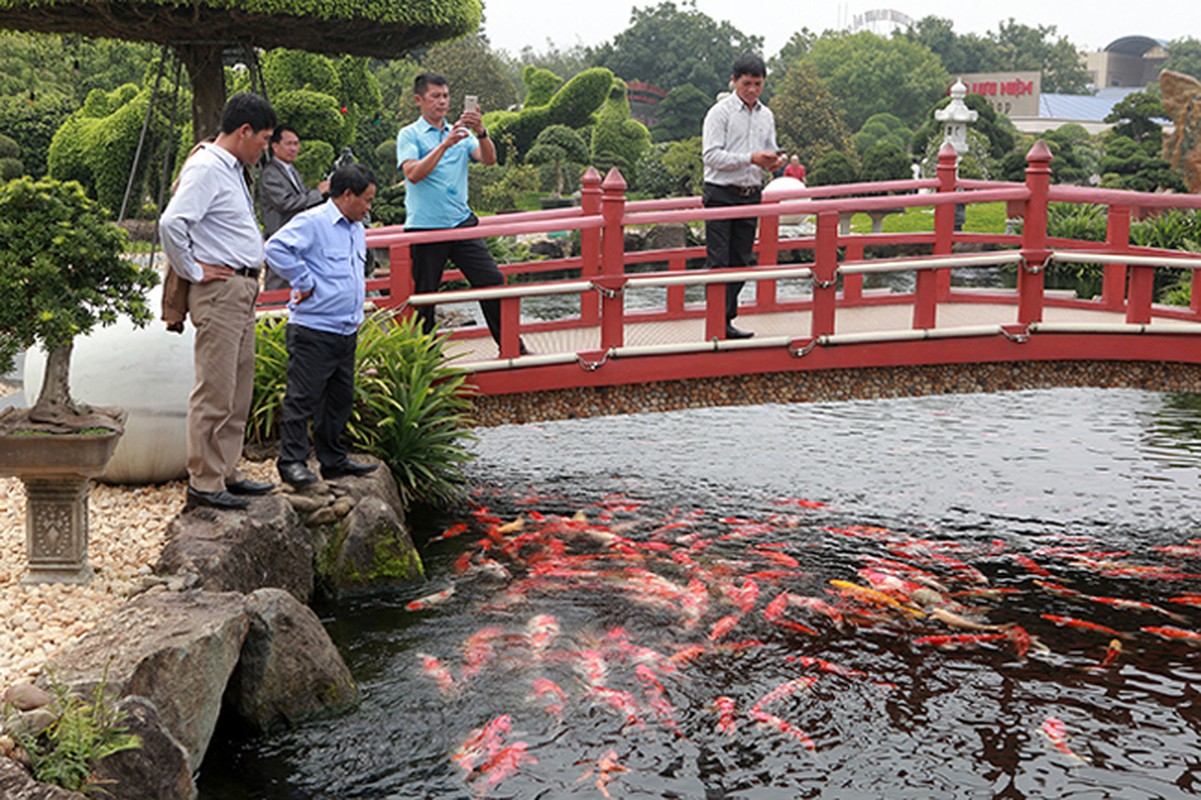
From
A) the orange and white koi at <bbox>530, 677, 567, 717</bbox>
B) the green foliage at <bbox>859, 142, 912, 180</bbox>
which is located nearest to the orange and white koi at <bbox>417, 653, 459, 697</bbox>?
the orange and white koi at <bbox>530, 677, 567, 717</bbox>

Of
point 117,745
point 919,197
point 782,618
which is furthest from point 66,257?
point 919,197

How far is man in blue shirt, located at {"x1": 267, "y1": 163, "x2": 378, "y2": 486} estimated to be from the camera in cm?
754

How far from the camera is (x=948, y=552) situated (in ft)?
30.3

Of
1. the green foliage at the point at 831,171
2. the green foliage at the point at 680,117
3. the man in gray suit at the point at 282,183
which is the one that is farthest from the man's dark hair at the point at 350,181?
the green foliage at the point at 680,117

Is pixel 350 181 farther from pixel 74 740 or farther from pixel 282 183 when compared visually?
pixel 74 740

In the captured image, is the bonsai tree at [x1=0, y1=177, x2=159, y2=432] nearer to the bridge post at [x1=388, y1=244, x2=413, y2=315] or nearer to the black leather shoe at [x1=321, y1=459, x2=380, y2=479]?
the black leather shoe at [x1=321, y1=459, x2=380, y2=479]

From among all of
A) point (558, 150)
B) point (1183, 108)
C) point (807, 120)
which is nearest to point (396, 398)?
point (1183, 108)

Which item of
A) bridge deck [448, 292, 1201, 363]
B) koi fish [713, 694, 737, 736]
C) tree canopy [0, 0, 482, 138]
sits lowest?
koi fish [713, 694, 737, 736]

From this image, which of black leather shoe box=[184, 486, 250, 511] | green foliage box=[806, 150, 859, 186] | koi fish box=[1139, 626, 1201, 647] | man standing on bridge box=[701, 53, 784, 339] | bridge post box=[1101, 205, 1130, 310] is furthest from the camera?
green foliage box=[806, 150, 859, 186]

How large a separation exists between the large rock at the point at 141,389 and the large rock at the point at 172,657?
1.91 metres

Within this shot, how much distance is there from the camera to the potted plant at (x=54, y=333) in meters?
6.10

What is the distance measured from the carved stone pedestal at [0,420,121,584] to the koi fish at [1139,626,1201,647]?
554cm

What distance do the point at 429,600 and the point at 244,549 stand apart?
4.24ft

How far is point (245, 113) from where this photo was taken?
678 centimetres
